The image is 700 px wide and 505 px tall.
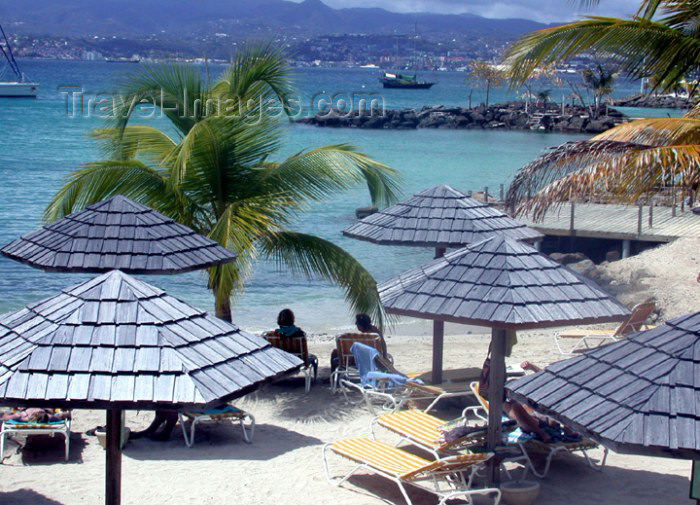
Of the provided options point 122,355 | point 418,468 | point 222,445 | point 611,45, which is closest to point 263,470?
point 222,445

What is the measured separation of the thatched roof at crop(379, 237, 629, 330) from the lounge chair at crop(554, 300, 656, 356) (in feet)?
14.7

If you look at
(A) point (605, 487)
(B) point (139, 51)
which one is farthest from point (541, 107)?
(B) point (139, 51)

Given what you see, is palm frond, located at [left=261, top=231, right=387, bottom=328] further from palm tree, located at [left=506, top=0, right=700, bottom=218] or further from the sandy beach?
palm tree, located at [left=506, top=0, right=700, bottom=218]

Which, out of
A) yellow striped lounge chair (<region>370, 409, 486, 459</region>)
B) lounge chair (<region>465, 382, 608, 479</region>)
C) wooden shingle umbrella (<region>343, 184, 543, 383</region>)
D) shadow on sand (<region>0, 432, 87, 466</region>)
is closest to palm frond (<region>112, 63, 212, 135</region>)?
wooden shingle umbrella (<region>343, 184, 543, 383</region>)

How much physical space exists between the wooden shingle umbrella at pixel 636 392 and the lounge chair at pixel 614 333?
21.8 feet

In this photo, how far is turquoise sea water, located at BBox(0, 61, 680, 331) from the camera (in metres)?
18.6

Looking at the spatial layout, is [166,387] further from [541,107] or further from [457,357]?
[541,107]

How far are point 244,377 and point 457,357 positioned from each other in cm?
883

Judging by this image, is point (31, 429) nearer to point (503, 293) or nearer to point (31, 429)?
point (31, 429)

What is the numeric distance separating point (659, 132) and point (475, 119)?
6705 cm

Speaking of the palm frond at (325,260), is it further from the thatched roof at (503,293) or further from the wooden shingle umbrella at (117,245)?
the thatched roof at (503,293)

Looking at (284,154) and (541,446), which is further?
(284,154)

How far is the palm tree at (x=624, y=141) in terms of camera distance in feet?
26.6

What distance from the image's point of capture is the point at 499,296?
6656 millimetres
